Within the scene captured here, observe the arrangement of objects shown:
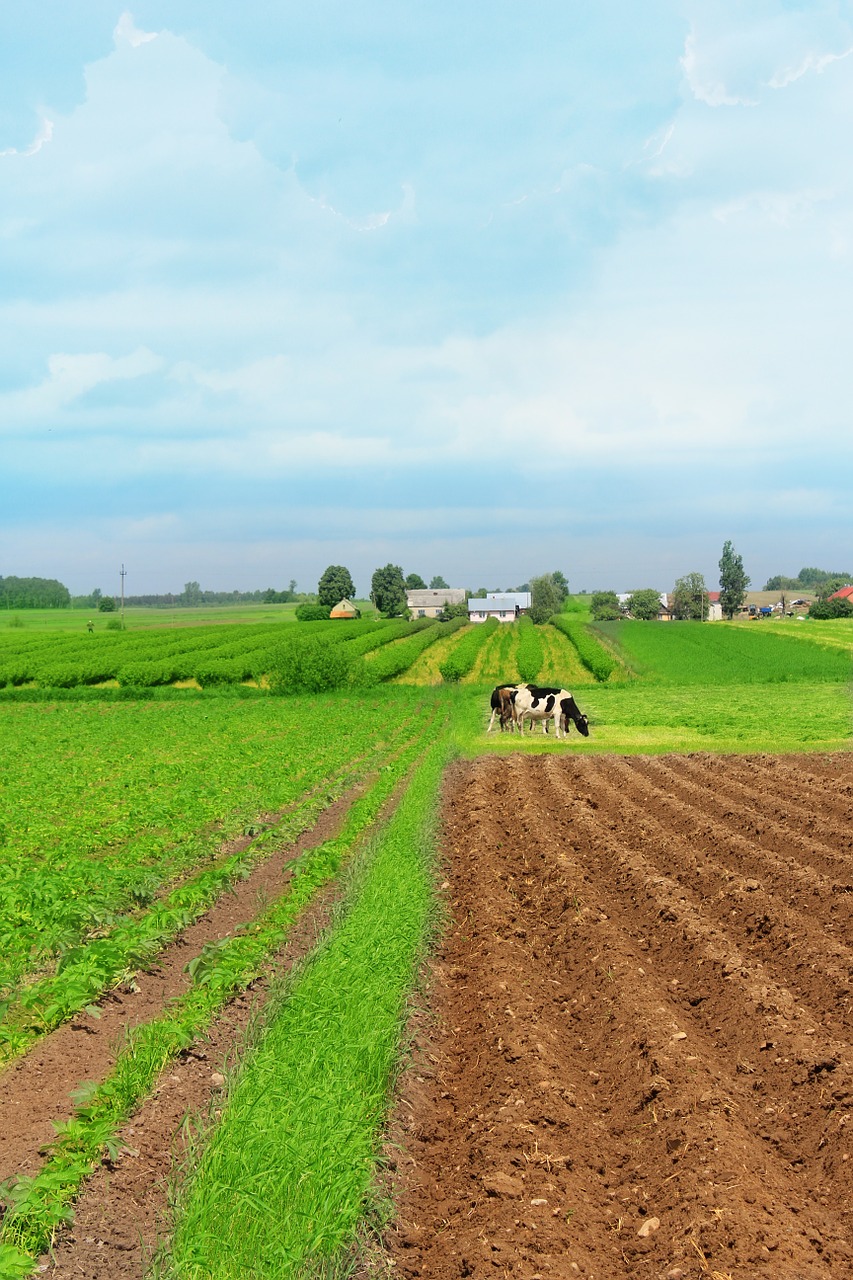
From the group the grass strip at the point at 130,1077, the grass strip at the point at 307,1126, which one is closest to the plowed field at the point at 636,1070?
the grass strip at the point at 307,1126

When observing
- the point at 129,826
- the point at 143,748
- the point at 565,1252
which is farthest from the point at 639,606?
the point at 565,1252

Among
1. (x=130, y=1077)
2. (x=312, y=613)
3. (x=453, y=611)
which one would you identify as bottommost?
(x=130, y=1077)

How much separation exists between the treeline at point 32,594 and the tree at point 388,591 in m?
64.0

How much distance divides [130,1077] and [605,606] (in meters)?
139

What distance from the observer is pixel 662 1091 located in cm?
608

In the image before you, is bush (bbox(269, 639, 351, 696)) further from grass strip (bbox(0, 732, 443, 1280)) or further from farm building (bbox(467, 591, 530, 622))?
farm building (bbox(467, 591, 530, 622))

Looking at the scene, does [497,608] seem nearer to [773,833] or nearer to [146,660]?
[146,660]

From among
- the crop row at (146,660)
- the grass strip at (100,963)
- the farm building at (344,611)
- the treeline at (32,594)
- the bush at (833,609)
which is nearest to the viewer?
the grass strip at (100,963)

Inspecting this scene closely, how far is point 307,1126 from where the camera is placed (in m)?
5.48

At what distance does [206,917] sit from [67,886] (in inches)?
72.0

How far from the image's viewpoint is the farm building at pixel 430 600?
150 metres

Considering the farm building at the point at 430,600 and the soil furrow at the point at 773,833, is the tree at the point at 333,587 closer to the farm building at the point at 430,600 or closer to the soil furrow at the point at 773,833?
the farm building at the point at 430,600

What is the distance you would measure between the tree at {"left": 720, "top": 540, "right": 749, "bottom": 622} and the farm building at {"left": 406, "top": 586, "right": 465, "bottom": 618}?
1605 inches

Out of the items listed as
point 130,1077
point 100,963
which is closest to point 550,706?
point 100,963
